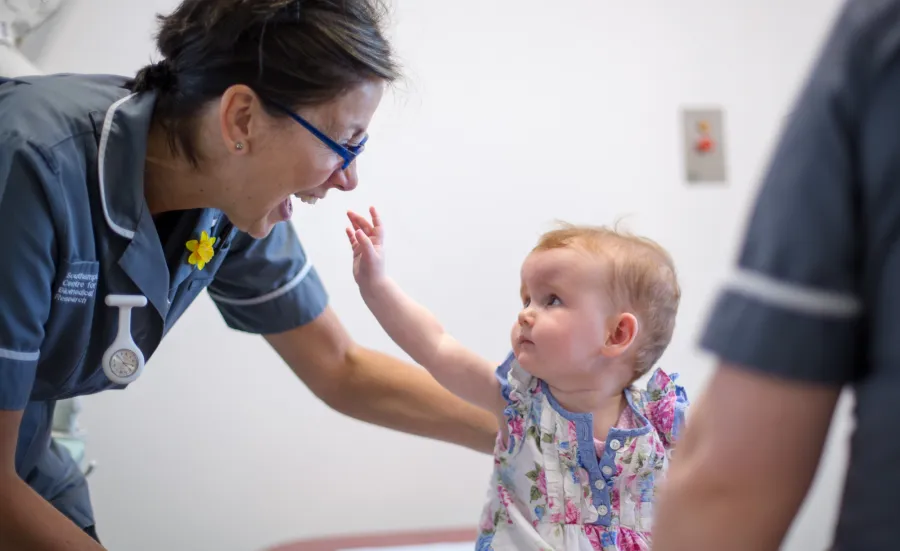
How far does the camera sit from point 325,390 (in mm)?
1570

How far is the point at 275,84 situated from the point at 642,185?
128 cm

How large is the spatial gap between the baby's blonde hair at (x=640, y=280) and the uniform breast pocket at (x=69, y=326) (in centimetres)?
61

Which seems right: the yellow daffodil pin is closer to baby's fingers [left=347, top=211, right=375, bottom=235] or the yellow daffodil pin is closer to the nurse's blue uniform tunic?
the nurse's blue uniform tunic

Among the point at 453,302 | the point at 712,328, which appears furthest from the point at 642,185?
the point at 712,328

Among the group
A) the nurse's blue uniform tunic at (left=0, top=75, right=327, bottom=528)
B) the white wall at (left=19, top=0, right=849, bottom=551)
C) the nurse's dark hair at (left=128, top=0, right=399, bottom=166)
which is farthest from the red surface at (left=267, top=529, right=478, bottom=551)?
the nurse's dark hair at (left=128, top=0, right=399, bottom=166)

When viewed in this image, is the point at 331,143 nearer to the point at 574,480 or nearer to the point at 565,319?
the point at 565,319

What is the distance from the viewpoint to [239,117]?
3.85ft

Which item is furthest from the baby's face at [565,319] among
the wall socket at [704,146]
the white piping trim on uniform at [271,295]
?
the wall socket at [704,146]

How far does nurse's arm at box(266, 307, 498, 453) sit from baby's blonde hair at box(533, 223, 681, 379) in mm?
425

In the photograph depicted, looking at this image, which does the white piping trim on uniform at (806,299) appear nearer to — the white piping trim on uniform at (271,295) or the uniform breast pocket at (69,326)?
the uniform breast pocket at (69,326)

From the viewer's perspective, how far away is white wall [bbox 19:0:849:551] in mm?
1979

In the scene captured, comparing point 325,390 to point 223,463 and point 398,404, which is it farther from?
point 223,463

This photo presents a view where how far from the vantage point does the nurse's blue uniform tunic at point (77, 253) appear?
3.37ft

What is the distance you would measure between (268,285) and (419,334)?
36 centimetres
